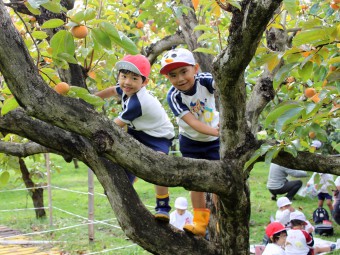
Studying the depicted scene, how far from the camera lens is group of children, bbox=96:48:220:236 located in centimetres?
293

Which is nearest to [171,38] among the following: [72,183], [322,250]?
[322,250]

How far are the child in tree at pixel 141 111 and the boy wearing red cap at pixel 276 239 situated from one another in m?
2.84

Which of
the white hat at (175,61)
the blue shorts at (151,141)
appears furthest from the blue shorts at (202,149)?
the white hat at (175,61)

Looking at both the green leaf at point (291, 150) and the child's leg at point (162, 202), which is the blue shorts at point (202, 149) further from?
the green leaf at point (291, 150)

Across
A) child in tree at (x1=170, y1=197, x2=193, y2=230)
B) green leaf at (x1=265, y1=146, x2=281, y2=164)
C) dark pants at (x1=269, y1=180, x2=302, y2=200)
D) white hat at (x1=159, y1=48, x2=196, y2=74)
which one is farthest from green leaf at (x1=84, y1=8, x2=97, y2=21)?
dark pants at (x1=269, y1=180, x2=302, y2=200)

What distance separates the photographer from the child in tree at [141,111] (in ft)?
9.84

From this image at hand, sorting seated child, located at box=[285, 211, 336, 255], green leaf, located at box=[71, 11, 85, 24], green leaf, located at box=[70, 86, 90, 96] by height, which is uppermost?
green leaf, located at box=[71, 11, 85, 24]

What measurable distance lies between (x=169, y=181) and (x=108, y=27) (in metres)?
0.72

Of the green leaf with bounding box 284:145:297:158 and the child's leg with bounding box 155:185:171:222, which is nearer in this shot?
the green leaf with bounding box 284:145:297:158

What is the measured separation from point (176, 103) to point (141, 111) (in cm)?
21

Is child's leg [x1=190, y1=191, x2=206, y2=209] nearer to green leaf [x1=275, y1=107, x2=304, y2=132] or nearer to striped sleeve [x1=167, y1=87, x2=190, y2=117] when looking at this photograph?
striped sleeve [x1=167, y1=87, x2=190, y2=117]

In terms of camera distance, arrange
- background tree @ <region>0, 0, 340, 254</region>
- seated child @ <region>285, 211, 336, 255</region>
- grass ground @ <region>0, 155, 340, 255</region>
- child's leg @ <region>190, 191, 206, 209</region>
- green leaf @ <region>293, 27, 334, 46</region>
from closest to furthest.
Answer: green leaf @ <region>293, 27, 334, 46</region>, background tree @ <region>0, 0, 340, 254</region>, child's leg @ <region>190, 191, 206, 209</region>, seated child @ <region>285, 211, 336, 255</region>, grass ground @ <region>0, 155, 340, 255</region>

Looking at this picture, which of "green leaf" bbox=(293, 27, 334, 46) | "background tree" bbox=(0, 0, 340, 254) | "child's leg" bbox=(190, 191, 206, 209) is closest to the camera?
"green leaf" bbox=(293, 27, 334, 46)

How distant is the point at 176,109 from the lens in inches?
117
